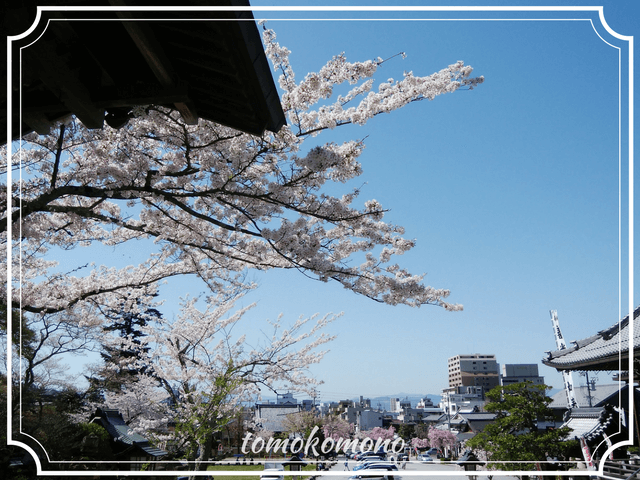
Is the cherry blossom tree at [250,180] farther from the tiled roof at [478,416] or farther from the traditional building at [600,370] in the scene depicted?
the tiled roof at [478,416]

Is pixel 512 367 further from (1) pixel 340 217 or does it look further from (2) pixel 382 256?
(1) pixel 340 217

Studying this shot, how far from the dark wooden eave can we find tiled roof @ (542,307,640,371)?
5119mm

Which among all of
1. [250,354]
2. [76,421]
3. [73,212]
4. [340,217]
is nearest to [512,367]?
[250,354]

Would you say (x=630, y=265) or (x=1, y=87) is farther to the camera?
(x=630, y=265)

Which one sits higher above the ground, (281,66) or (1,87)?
(281,66)

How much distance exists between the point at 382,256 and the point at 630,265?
2.27m

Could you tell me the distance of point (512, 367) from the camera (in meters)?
19.0

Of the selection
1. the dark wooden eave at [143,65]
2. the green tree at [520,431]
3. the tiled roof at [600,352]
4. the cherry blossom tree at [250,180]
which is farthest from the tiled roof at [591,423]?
the dark wooden eave at [143,65]

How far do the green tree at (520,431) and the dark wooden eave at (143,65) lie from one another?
5969 mm

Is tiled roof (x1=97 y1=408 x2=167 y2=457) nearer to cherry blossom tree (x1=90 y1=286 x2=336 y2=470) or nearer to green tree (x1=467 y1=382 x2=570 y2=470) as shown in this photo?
cherry blossom tree (x1=90 y1=286 x2=336 y2=470)

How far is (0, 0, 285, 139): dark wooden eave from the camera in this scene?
6.32ft

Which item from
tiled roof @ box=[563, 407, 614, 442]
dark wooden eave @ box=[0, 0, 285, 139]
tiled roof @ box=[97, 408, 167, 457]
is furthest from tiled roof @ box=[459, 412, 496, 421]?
dark wooden eave @ box=[0, 0, 285, 139]

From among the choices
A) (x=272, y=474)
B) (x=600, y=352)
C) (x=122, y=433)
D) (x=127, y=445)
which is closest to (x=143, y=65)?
(x=272, y=474)

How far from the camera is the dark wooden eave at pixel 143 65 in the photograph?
6.32 ft
